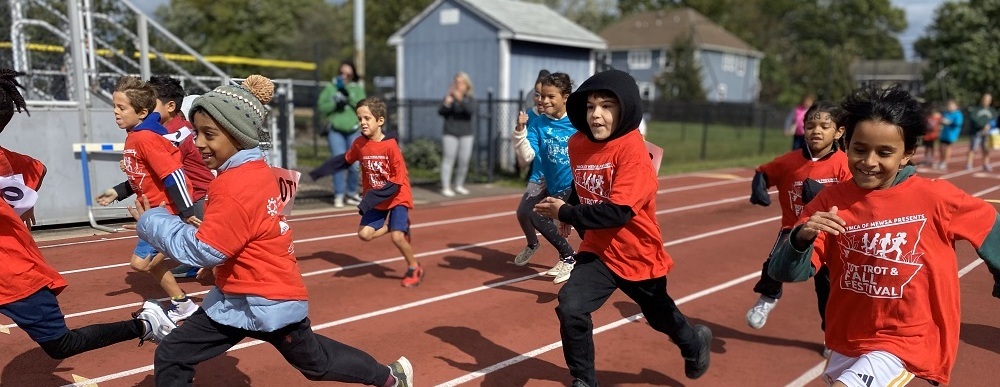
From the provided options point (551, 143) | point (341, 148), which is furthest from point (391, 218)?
point (341, 148)

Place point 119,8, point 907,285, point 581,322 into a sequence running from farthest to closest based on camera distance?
point 119,8
point 581,322
point 907,285

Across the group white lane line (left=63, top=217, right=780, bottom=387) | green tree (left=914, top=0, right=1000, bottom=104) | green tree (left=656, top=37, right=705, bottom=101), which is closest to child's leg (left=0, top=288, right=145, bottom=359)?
white lane line (left=63, top=217, right=780, bottom=387)

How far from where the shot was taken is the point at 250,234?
314cm

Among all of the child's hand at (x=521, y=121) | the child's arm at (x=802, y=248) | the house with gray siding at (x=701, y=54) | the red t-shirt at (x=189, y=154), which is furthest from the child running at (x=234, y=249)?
the house with gray siding at (x=701, y=54)

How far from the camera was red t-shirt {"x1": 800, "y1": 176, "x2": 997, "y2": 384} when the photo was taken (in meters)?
2.90

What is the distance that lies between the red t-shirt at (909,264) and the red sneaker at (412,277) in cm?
432

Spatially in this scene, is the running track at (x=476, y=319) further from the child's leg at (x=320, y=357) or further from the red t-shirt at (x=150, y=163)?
the red t-shirt at (x=150, y=163)

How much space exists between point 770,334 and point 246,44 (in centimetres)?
4352

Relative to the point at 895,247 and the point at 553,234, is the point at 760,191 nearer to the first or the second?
the point at 553,234

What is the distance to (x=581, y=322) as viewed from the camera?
383cm

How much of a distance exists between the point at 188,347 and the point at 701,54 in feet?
185

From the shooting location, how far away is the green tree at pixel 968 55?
43.7 meters

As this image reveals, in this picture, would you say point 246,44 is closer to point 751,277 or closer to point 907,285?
point 751,277

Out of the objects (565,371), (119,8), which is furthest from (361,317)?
(119,8)
